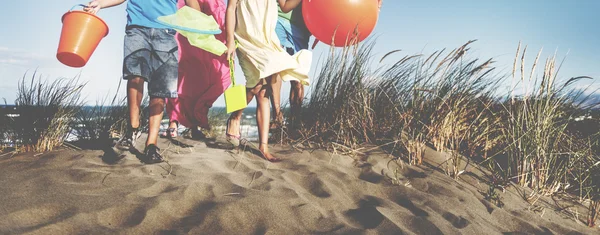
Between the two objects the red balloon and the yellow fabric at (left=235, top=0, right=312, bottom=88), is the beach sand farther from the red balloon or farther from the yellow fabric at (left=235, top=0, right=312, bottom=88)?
the red balloon

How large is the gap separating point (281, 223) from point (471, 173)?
152 cm

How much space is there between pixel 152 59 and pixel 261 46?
817 millimetres

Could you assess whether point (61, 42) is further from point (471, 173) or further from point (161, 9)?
point (471, 173)

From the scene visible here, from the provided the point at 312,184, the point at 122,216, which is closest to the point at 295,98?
the point at 312,184

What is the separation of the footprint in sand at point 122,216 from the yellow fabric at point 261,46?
54.0 inches

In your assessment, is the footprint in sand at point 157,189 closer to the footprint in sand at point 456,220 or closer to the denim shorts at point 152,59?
the denim shorts at point 152,59

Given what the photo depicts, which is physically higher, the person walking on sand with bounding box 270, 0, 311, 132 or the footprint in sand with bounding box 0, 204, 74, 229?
the person walking on sand with bounding box 270, 0, 311, 132

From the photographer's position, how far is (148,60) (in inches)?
100

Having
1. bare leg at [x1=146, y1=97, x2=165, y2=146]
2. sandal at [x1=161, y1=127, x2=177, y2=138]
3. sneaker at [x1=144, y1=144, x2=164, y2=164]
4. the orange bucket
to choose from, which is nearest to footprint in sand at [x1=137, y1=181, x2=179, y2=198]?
sneaker at [x1=144, y1=144, x2=164, y2=164]

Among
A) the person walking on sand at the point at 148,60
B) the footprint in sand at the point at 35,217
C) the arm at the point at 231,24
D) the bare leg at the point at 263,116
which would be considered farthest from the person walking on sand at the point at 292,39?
the footprint in sand at the point at 35,217

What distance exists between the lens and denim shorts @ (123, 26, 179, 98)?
8.17 ft

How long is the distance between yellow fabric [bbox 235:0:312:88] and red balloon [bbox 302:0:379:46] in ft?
1.32

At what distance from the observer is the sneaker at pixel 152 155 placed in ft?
7.49

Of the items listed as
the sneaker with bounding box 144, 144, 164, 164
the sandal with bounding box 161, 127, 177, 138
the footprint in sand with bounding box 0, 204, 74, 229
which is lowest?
the footprint in sand with bounding box 0, 204, 74, 229
